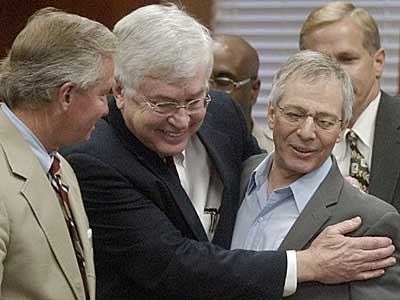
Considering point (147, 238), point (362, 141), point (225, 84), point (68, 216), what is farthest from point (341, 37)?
point (68, 216)

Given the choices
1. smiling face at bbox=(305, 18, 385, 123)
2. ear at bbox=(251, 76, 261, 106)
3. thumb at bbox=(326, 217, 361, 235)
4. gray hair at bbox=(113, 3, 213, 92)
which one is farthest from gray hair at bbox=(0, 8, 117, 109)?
ear at bbox=(251, 76, 261, 106)

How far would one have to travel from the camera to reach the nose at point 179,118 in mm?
2383

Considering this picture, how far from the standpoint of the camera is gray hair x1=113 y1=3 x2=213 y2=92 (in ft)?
7.68

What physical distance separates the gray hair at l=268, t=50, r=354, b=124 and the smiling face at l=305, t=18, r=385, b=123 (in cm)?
82

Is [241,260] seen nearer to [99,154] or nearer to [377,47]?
[99,154]

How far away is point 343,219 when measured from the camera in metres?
2.38

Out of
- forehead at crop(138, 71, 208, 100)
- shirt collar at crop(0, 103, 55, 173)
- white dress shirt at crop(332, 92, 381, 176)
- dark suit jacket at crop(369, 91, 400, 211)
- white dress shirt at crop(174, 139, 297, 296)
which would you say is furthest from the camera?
white dress shirt at crop(332, 92, 381, 176)

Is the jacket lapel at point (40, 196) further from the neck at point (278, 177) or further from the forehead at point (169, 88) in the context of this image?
the neck at point (278, 177)

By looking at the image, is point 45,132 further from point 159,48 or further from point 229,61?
point 229,61

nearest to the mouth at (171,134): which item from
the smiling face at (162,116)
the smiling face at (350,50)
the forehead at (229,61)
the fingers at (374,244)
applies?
the smiling face at (162,116)

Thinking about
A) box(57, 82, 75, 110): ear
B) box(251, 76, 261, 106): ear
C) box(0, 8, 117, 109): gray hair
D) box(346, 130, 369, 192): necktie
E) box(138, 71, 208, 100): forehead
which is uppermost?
box(0, 8, 117, 109): gray hair

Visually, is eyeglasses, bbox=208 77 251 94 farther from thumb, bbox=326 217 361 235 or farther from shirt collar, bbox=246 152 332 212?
thumb, bbox=326 217 361 235

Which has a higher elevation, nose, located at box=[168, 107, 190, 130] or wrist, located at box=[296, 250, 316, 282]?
nose, located at box=[168, 107, 190, 130]

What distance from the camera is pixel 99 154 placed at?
2.42 metres
